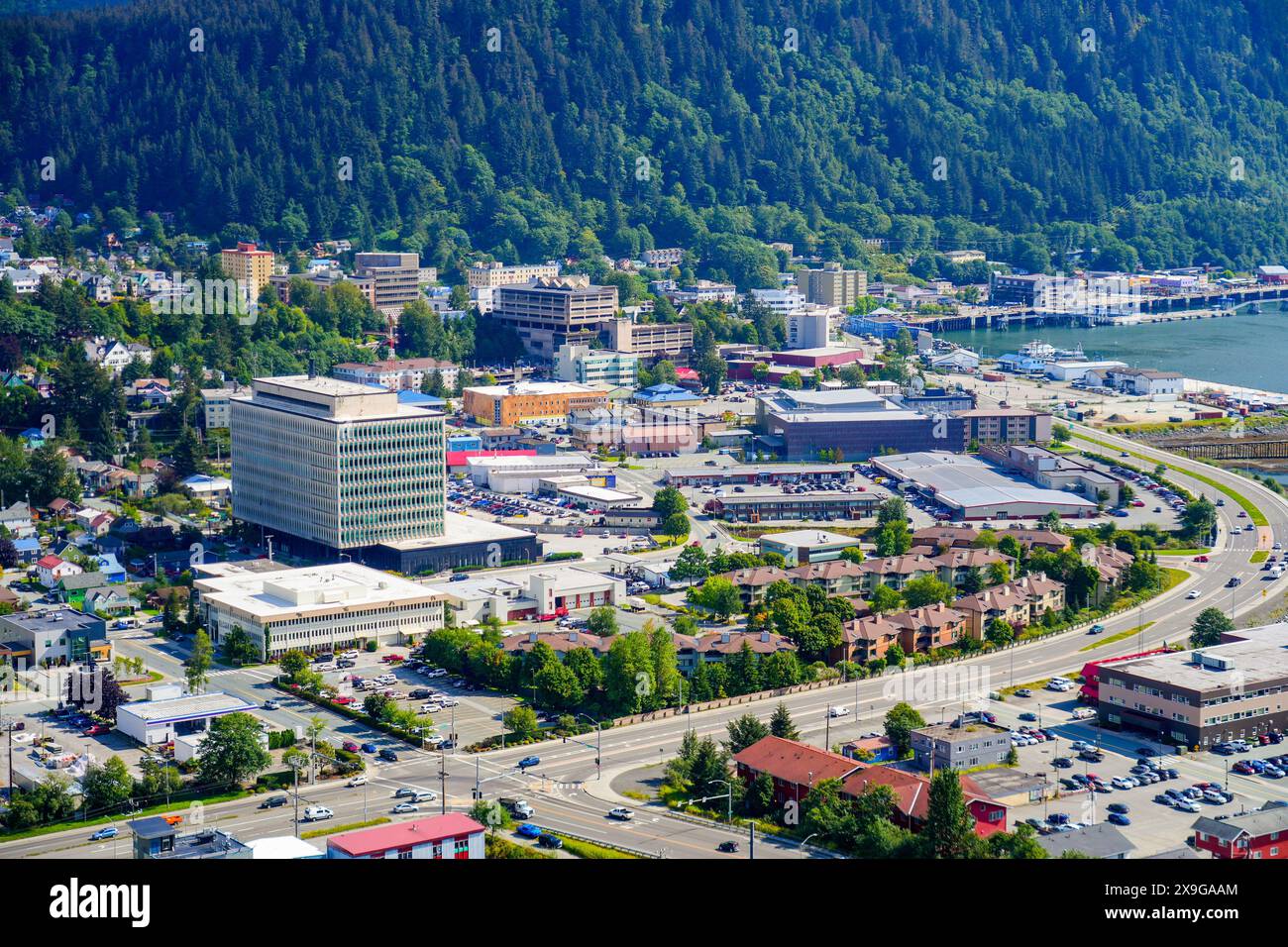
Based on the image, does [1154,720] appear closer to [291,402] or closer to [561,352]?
[291,402]

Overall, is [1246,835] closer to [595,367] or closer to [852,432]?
[852,432]

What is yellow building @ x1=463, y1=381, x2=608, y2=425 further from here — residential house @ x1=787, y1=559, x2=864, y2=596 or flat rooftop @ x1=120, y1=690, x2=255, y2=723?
flat rooftop @ x1=120, y1=690, x2=255, y2=723

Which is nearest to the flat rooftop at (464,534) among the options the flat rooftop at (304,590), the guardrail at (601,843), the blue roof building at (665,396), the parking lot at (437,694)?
the flat rooftop at (304,590)

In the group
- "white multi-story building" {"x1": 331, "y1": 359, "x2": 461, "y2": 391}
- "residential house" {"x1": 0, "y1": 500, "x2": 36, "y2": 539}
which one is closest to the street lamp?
"residential house" {"x1": 0, "y1": 500, "x2": 36, "y2": 539}

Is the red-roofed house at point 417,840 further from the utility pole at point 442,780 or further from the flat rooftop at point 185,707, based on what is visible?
the flat rooftop at point 185,707

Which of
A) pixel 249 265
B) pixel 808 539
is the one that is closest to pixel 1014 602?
pixel 808 539
